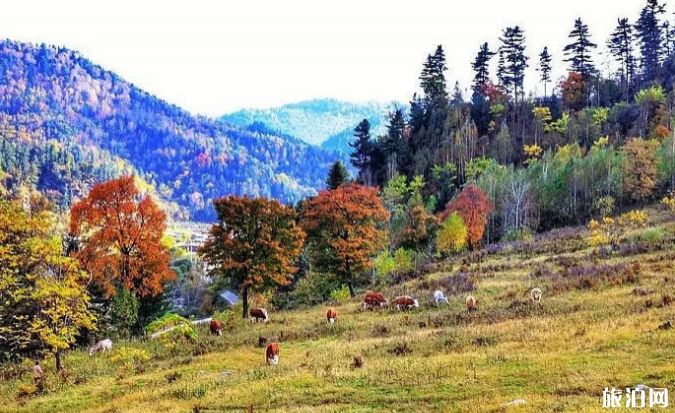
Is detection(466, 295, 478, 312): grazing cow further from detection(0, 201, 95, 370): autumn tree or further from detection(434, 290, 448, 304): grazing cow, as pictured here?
detection(0, 201, 95, 370): autumn tree

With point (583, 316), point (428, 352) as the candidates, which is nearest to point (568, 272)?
point (583, 316)

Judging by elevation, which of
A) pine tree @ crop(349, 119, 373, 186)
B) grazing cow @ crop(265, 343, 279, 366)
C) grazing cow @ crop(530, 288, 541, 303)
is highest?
pine tree @ crop(349, 119, 373, 186)

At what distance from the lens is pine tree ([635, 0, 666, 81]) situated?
10506cm

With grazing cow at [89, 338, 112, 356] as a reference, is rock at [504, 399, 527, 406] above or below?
above

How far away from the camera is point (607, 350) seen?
1839cm

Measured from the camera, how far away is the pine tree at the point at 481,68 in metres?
112

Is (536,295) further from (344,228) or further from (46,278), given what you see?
(46,278)

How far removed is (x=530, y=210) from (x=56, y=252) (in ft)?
213

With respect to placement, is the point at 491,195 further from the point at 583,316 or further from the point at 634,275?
the point at 583,316

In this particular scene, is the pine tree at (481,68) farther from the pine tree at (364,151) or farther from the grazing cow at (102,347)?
the grazing cow at (102,347)

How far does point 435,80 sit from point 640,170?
53.0m

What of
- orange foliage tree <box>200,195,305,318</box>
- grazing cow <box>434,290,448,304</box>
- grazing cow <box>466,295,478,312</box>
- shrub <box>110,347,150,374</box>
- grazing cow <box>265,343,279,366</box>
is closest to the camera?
grazing cow <box>265,343,279,366</box>

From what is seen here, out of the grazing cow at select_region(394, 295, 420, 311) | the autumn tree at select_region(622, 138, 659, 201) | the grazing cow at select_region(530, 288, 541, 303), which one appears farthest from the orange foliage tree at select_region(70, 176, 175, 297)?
the autumn tree at select_region(622, 138, 659, 201)

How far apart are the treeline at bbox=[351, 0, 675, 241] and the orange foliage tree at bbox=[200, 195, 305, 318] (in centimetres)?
3925
